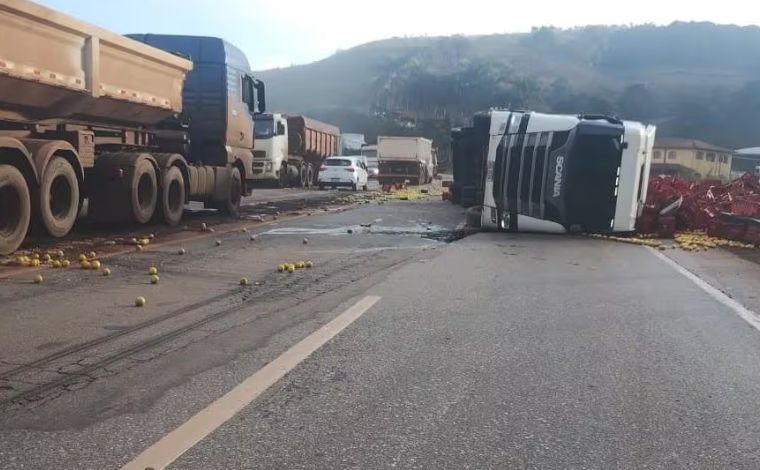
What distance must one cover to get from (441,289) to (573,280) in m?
1.90

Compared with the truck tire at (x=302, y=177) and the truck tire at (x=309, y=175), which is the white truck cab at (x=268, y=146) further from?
the truck tire at (x=309, y=175)

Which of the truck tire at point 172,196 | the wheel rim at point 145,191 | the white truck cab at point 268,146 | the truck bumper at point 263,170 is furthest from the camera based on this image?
the white truck cab at point 268,146

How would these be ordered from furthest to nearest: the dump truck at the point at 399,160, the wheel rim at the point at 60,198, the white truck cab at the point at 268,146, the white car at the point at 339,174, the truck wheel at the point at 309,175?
the dump truck at the point at 399,160
the truck wheel at the point at 309,175
the white car at the point at 339,174
the white truck cab at the point at 268,146
the wheel rim at the point at 60,198

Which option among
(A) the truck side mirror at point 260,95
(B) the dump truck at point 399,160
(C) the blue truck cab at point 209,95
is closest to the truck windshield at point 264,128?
(A) the truck side mirror at point 260,95

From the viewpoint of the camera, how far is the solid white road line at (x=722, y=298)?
7000mm

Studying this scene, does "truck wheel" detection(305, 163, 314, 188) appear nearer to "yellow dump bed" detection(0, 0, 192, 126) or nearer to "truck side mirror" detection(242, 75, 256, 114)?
"truck side mirror" detection(242, 75, 256, 114)

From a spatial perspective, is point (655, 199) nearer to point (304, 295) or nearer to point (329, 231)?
point (329, 231)

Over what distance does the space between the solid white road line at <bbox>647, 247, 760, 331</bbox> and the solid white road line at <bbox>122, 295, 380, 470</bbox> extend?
394 cm

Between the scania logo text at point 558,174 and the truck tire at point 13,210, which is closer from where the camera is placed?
the truck tire at point 13,210

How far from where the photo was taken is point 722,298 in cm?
810

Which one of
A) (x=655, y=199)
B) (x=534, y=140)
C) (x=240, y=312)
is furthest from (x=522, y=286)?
(x=655, y=199)

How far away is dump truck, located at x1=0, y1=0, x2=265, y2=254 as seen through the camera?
30.5 feet

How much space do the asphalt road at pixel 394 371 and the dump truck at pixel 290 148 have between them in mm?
16794

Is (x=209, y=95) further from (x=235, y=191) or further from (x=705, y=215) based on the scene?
(x=705, y=215)
